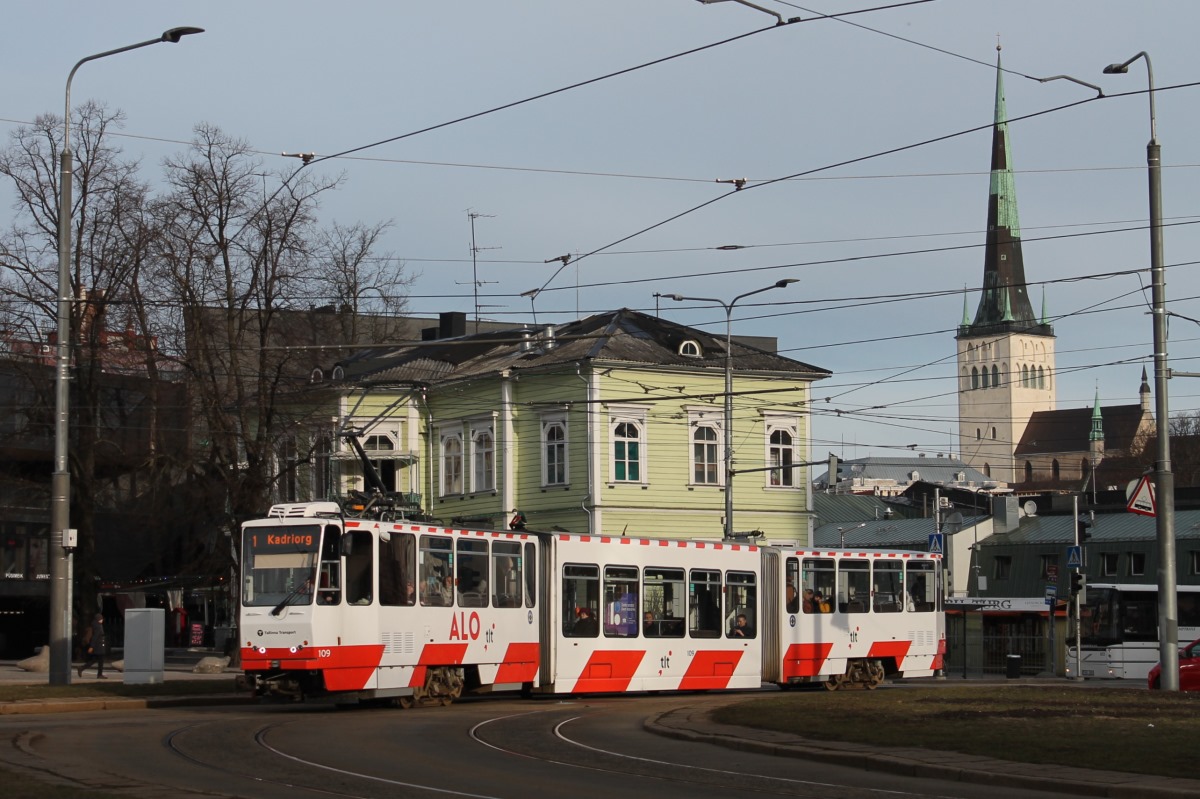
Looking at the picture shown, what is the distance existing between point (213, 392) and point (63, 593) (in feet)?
39.7

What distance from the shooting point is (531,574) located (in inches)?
1119

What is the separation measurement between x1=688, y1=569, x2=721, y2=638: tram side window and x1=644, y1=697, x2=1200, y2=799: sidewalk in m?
8.87

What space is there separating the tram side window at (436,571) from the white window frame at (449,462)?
27.2 meters

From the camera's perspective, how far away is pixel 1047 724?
20.3 m

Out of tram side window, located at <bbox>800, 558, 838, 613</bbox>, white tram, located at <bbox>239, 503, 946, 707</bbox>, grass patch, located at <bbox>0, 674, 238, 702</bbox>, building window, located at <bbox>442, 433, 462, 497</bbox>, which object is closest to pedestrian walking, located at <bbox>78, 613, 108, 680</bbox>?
grass patch, located at <bbox>0, 674, 238, 702</bbox>

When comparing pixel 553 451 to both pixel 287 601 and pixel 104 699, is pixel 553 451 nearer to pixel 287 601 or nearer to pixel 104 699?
pixel 104 699

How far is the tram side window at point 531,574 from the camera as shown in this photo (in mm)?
28297

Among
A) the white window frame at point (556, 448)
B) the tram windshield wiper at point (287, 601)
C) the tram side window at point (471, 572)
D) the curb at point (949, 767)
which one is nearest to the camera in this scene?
the curb at point (949, 767)

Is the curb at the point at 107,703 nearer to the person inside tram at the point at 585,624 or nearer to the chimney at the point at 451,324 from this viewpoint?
the person inside tram at the point at 585,624

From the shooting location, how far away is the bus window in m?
28.3

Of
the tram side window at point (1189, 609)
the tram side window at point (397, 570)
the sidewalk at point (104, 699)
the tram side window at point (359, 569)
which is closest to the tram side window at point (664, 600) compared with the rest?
the tram side window at point (397, 570)

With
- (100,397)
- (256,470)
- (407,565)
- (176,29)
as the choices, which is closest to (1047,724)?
(407,565)

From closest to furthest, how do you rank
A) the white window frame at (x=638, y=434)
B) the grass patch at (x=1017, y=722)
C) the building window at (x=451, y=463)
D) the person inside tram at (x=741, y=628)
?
1. the grass patch at (x=1017, y=722)
2. the person inside tram at (x=741, y=628)
3. the white window frame at (x=638, y=434)
4. the building window at (x=451, y=463)

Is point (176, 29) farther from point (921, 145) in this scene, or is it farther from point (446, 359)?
point (446, 359)
